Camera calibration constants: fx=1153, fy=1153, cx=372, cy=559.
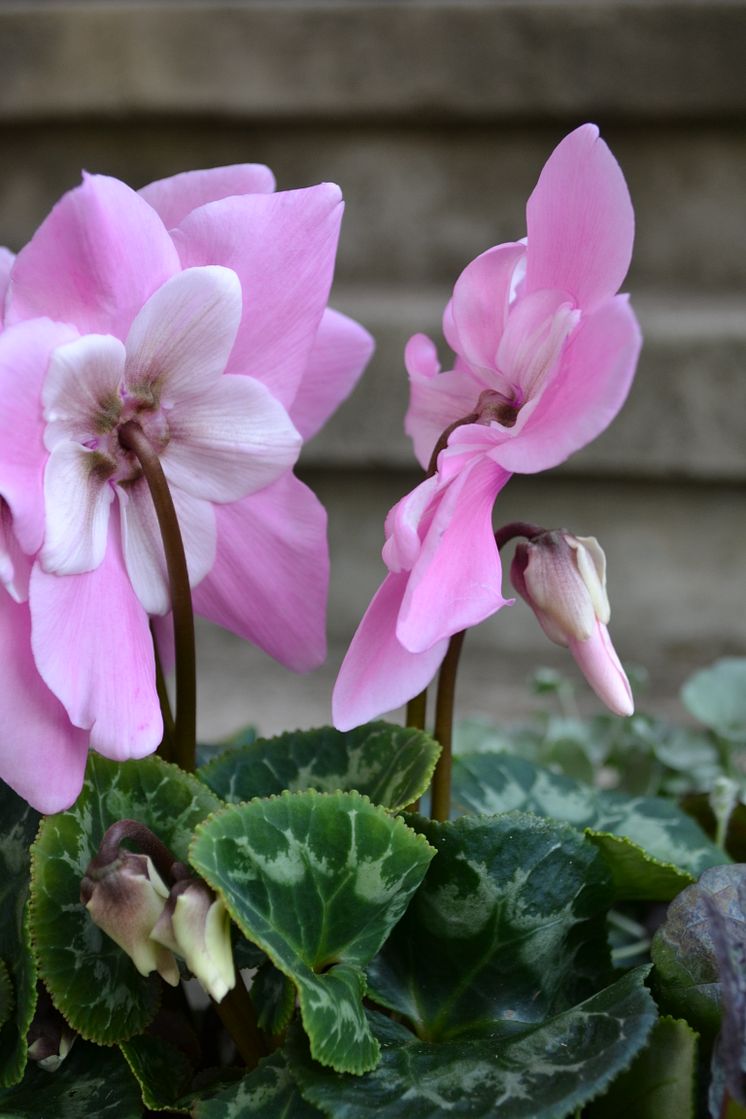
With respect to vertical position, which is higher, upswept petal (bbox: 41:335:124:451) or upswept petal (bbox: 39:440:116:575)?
upswept petal (bbox: 41:335:124:451)

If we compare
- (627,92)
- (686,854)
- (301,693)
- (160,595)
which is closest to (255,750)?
(160,595)

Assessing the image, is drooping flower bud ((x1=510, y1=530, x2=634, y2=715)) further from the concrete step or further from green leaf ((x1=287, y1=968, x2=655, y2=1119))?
the concrete step

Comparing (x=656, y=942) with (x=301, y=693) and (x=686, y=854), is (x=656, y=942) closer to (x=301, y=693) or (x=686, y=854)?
(x=686, y=854)

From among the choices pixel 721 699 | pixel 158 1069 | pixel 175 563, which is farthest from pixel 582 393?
pixel 721 699

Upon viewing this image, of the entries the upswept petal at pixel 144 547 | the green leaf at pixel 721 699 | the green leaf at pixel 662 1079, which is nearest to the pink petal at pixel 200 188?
the upswept petal at pixel 144 547

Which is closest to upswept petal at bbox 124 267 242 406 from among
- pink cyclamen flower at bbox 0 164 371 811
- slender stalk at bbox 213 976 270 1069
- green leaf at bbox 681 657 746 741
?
pink cyclamen flower at bbox 0 164 371 811
